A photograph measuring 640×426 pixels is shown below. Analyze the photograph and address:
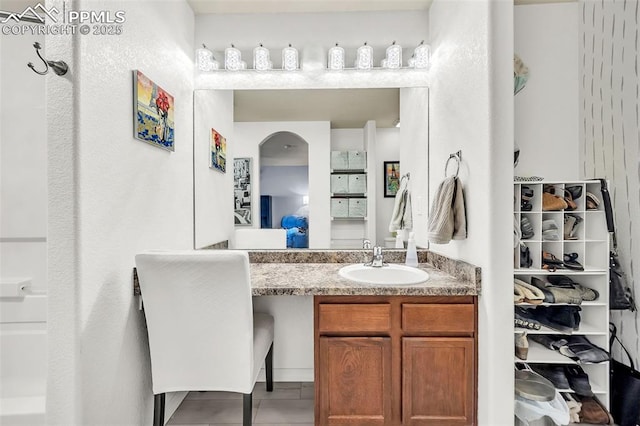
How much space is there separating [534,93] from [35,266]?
10.3ft

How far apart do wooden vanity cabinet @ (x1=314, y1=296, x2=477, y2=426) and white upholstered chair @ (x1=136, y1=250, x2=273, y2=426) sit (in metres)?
0.38

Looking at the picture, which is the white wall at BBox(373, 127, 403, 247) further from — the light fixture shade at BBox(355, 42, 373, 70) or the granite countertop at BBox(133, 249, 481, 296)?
the light fixture shade at BBox(355, 42, 373, 70)

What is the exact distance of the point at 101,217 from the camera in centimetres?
127

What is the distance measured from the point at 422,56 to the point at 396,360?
1.89 meters

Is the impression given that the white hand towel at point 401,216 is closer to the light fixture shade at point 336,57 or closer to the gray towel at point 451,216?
the gray towel at point 451,216

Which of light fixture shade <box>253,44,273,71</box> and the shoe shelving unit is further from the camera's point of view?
light fixture shade <box>253,44,273,71</box>

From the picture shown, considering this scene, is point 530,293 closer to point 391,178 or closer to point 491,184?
point 491,184

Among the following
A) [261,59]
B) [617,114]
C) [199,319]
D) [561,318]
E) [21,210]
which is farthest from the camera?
[261,59]

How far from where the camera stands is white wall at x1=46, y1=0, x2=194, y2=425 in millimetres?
1160

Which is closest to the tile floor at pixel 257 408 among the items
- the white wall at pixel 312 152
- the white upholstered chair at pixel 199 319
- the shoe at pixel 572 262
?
the white upholstered chair at pixel 199 319

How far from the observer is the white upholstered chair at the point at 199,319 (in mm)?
1327

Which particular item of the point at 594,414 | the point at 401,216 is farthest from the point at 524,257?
the point at 594,414

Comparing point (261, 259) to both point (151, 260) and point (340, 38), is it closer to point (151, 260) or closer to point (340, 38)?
point (151, 260)

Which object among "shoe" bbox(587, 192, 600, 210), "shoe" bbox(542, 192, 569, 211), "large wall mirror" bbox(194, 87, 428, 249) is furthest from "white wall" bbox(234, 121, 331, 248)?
"shoe" bbox(587, 192, 600, 210)
